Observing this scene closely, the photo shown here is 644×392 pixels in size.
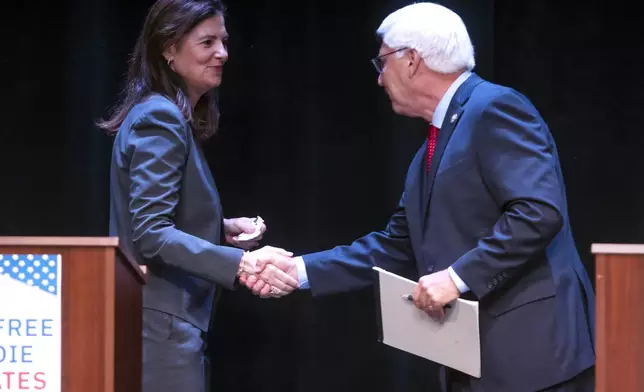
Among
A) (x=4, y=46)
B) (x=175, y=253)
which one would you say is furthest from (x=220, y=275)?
(x=4, y=46)

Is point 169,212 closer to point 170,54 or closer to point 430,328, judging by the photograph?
point 170,54

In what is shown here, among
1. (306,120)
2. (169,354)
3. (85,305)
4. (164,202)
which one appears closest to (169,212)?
(164,202)

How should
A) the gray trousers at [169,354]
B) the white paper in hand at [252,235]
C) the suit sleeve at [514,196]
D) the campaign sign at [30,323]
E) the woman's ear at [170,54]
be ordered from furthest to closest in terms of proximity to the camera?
the white paper in hand at [252,235] < the woman's ear at [170,54] < the gray trousers at [169,354] < the suit sleeve at [514,196] < the campaign sign at [30,323]

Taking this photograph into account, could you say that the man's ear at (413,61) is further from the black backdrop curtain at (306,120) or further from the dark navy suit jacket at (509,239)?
the black backdrop curtain at (306,120)

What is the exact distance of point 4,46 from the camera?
3.63 meters

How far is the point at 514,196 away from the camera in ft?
8.03

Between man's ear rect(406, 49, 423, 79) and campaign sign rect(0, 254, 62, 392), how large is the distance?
1229 millimetres

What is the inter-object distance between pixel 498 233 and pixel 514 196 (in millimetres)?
94

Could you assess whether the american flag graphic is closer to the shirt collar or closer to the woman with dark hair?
the woman with dark hair

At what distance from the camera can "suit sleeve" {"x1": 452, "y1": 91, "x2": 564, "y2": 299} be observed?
7.98 ft

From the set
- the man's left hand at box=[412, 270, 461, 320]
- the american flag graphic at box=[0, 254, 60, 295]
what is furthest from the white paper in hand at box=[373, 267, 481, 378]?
the american flag graphic at box=[0, 254, 60, 295]

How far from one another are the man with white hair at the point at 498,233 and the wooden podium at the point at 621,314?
0.48 metres

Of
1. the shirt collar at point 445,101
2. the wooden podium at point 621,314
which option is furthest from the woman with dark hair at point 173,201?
the wooden podium at point 621,314

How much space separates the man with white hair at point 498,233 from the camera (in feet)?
8.04
